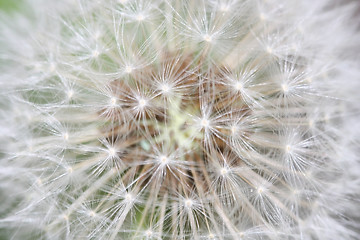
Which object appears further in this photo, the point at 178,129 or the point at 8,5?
the point at 8,5

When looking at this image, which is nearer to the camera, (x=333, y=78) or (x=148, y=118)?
(x=148, y=118)

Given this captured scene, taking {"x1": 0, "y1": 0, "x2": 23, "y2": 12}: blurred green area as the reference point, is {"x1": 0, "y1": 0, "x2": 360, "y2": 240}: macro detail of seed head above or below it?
below

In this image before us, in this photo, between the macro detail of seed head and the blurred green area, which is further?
the blurred green area

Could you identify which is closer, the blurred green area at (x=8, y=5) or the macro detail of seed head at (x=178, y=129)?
the macro detail of seed head at (x=178, y=129)

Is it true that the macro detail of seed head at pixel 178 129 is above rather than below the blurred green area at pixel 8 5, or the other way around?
below

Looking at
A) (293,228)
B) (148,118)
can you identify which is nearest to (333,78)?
(293,228)

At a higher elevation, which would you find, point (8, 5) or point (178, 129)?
point (8, 5)

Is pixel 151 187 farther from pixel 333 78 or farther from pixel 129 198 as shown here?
pixel 333 78

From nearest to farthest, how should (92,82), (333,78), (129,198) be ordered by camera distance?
(129,198) < (92,82) < (333,78)
